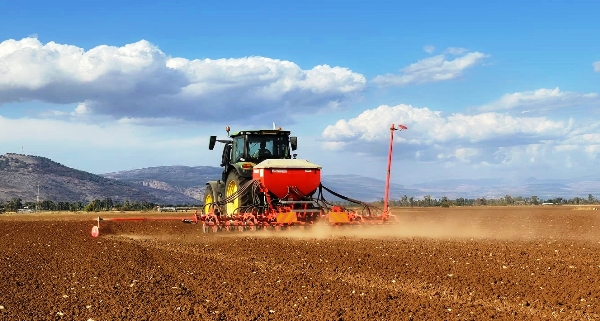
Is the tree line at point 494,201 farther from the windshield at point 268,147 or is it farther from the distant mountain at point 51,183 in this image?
the distant mountain at point 51,183

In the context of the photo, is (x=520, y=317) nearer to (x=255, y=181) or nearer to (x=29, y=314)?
(x=29, y=314)

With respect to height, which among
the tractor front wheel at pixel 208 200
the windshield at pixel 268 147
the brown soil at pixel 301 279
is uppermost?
the windshield at pixel 268 147

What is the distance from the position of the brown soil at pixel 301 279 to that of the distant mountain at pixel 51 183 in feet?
338

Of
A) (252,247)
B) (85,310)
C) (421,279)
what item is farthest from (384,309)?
(252,247)

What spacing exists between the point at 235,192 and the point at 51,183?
114 meters

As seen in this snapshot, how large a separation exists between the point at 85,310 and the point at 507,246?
8589mm

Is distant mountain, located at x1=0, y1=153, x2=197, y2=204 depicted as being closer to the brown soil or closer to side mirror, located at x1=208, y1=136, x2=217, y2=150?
side mirror, located at x1=208, y1=136, x2=217, y2=150

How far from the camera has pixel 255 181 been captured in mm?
16078

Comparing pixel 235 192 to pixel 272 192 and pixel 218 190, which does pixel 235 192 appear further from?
pixel 218 190

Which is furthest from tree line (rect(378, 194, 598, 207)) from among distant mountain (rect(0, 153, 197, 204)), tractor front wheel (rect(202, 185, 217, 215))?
distant mountain (rect(0, 153, 197, 204))

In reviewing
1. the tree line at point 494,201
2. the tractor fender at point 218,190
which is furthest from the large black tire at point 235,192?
the tree line at point 494,201

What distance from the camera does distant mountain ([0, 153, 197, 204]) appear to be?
113m

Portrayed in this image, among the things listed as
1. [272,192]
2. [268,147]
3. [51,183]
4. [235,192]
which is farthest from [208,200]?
[51,183]

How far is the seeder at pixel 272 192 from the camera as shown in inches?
611
